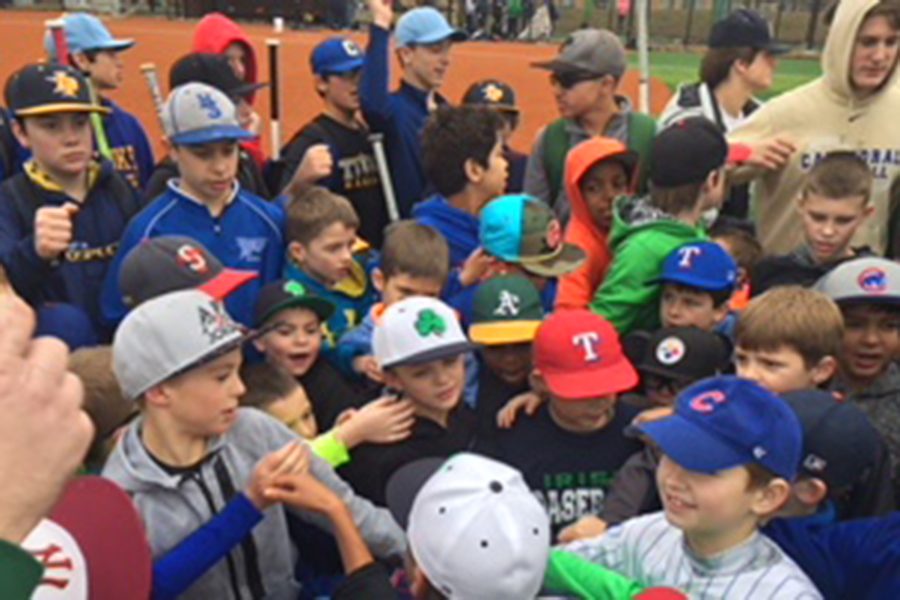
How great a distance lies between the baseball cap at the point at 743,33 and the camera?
5.50 m

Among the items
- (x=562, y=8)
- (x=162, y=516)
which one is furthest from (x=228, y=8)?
(x=162, y=516)

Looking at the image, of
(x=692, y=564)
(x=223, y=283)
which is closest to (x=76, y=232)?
(x=223, y=283)

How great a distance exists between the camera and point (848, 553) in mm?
2463

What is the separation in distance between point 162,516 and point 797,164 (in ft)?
11.3

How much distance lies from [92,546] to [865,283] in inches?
109

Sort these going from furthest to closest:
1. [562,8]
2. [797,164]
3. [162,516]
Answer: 1. [562,8]
2. [797,164]
3. [162,516]

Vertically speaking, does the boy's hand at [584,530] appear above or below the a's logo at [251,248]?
below

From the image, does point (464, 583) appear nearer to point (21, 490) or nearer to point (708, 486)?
point (708, 486)

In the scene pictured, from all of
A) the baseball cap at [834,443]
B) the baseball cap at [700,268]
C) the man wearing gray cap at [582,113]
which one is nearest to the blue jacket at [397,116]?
the man wearing gray cap at [582,113]

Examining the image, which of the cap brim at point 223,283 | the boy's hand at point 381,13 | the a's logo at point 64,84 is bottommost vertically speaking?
the cap brim at point 223,283

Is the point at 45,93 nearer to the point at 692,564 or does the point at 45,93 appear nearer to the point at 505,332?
the point at 505,332

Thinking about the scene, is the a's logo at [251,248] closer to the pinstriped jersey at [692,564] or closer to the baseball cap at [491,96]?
the baseball cap at [491,96]

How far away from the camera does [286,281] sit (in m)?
3.96

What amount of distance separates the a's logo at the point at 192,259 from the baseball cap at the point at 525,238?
1211mm
